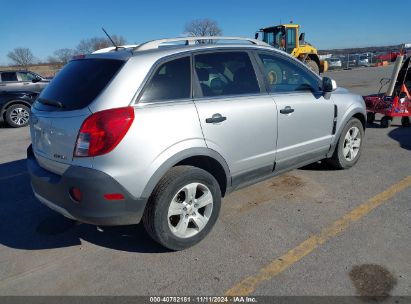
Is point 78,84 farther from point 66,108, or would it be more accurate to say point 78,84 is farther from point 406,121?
point 406,121

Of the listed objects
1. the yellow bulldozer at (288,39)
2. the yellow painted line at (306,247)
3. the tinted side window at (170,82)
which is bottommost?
the yellow painted line at (306,247)

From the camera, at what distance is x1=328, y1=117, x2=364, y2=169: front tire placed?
15.5 feet

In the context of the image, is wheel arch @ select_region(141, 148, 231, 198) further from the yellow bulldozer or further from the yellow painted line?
the yellow bulldozer

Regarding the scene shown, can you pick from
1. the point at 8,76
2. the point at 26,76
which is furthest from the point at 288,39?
the point at 8,76

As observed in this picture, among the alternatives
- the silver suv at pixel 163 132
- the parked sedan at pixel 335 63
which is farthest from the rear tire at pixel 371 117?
the parked sedan at pixel 335 63

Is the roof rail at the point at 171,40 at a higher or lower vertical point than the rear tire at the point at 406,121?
higher

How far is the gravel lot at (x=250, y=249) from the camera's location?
8.68 ft

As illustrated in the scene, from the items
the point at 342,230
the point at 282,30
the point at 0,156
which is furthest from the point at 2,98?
the point at 282,30

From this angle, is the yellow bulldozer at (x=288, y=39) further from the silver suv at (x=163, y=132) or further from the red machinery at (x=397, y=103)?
the silver suv at (x=163, y=132)

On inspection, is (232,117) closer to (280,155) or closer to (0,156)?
(280,155)

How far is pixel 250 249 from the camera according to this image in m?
3.09

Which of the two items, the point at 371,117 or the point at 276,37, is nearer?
the point at 371,117

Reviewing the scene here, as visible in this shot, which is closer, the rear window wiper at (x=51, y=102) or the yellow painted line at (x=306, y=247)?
the yellow painted line at (x=306, y=247)

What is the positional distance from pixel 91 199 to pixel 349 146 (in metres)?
3.77
